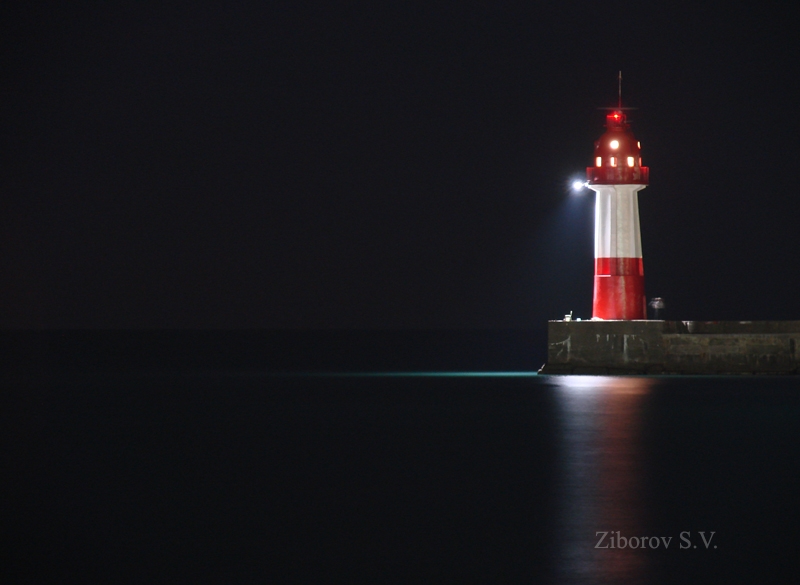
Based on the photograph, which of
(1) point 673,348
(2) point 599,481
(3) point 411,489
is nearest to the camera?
(3) point 411,489

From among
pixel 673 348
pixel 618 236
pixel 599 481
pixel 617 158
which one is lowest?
pixel 599 481

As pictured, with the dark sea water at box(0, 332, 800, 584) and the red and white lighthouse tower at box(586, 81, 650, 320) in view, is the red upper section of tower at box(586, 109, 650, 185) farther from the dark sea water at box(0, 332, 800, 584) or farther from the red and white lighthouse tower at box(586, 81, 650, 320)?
the dark sea water at box(0, 332, 800, 584)

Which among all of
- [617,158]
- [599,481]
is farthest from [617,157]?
[599,481]

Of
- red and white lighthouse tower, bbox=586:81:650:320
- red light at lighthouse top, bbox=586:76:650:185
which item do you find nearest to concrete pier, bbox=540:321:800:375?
red and white lighthouse tower, bbox=586:81:650:320

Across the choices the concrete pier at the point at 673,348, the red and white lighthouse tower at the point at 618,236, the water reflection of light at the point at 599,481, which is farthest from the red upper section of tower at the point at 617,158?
the water reflection of light at the point at 599,481

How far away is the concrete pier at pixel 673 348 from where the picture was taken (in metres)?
28.9

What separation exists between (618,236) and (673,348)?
2.79 metres

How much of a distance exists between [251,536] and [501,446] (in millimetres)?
7775

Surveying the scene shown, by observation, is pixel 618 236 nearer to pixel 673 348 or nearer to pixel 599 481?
pixel 673 348

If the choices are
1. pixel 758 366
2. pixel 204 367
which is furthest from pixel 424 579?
pixel 204 367

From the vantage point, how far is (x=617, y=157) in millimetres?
29344

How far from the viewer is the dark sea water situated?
9.73 meters

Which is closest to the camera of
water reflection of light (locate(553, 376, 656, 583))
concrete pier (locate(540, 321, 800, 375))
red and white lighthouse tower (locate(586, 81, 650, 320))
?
water reflection of light (locate(553, 376, 656, 583))

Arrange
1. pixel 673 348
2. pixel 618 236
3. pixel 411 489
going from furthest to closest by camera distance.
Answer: pixel 673 348 → pixel 618 236 → pixel 411 489
